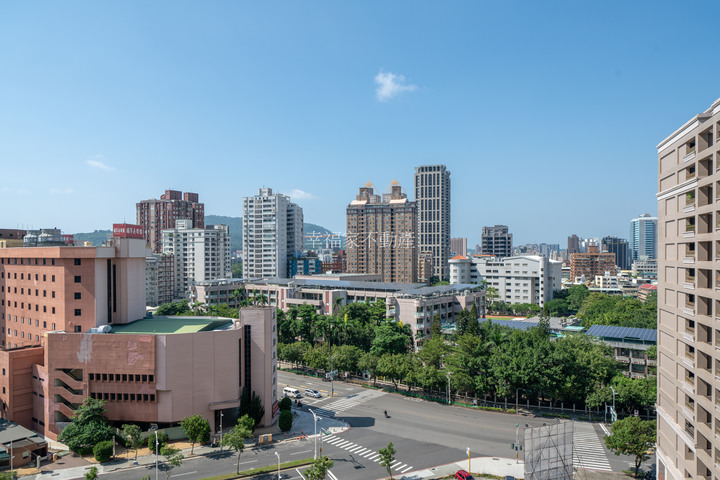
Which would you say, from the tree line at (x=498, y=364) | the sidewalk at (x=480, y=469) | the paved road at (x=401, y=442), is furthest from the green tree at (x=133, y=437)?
the tree line at (x=498, y=364)

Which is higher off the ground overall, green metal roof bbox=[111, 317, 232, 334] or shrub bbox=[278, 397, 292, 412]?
green metal roof bbox=[111, 317, 232, 334]

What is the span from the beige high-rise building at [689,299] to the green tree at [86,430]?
57.1 metres

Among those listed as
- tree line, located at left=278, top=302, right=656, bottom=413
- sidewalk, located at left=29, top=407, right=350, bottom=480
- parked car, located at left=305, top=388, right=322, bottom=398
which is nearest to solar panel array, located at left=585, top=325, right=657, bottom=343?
tree line, located at left=278, top=302, right=656, bottom=413

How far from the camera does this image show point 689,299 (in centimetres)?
3728

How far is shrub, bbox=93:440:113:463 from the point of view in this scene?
53281 mm

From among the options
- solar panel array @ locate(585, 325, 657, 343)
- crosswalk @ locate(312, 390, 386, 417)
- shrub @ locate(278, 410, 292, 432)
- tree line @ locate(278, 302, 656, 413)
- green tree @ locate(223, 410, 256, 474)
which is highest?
solar panel array @ locate(585, 325, 657, 343)

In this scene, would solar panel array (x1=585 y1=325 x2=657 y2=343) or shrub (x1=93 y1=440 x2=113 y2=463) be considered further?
solar panel array (x1=585 y1=325 x2=657 y2=343)

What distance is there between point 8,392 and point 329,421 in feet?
135

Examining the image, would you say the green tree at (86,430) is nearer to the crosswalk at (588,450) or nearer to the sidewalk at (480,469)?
the sidewalk at (480,469)

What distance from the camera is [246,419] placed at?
188 ft

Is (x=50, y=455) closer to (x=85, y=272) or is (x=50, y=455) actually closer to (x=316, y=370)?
(x=85, y=272)

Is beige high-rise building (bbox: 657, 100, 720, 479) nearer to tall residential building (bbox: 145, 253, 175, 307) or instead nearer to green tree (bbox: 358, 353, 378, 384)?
green tree (bbox: 358, 353, 378, 384)

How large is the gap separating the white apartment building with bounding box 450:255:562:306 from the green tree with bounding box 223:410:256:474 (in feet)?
461

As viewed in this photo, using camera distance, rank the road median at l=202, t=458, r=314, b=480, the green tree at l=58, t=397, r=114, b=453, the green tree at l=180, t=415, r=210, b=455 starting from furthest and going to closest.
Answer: the green tree at l=180, t=415, r=210, b=455 → the green tree at l=58, t=397, r=114, b=453 → the road median at l=202, t=458, r=314, b=480
